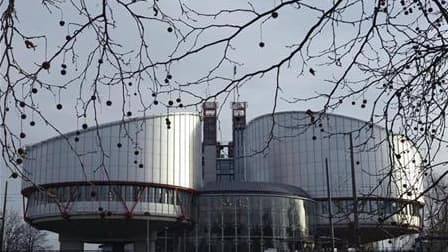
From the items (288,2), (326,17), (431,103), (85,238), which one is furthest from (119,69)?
(85,238)

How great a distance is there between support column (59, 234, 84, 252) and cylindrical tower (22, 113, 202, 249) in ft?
0.29

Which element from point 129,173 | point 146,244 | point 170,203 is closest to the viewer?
point 129,173

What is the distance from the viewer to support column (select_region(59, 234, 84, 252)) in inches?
2285

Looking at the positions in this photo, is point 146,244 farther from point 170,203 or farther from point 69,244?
point 69,244

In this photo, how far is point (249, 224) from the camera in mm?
55969

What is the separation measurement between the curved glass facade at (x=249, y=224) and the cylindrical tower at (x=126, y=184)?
210 centimetres

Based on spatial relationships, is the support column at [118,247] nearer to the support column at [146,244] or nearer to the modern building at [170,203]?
the modern building at [170,203]

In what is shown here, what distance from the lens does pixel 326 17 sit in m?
5.03

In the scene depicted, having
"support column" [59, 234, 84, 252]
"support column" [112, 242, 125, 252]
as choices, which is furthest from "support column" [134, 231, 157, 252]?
"support column" [59, 234, 84, 252]

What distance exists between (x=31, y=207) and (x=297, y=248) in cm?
2290

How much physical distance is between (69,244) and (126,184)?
9.70 m

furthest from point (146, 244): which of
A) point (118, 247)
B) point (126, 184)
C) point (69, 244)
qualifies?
point (126, 184)

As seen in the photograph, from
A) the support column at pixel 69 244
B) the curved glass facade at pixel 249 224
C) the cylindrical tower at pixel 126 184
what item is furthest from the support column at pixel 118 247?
the curved glass facade at pixel 249 224

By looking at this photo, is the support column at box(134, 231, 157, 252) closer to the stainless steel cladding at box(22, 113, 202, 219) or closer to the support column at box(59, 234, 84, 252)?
the stainless steel cladding at box(22, 113, 202, 219)
